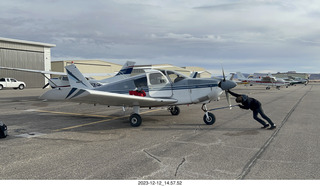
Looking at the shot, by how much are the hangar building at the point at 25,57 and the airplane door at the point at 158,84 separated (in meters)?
43.3

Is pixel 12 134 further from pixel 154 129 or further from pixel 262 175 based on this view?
pixel 262 175

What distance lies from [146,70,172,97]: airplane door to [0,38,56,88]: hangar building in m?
43.3

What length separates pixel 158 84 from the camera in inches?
346

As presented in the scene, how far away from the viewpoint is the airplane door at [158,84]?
8.66 meters

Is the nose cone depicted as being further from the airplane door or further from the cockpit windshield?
the airplane door

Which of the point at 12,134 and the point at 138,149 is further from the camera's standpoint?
the point at 12,134

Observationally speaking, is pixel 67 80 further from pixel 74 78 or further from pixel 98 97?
pixel 98 97

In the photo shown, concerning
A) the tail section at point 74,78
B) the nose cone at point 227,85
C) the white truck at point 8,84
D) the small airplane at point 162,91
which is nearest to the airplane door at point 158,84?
the small airplane at point 162,91

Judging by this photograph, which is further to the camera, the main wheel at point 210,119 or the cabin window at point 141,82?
the cabin window at point 141,82

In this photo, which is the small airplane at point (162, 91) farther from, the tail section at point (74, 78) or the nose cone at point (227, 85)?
the tail section at point (74, 78)

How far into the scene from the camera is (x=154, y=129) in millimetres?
7660
